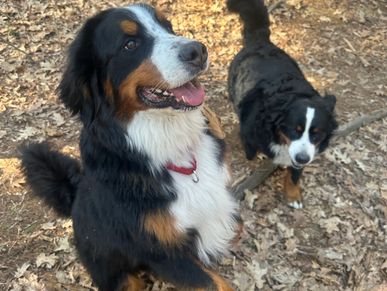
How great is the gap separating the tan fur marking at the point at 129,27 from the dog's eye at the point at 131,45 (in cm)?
4

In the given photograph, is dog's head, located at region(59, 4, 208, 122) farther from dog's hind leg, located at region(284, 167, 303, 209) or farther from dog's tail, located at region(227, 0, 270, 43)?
dog's tail, located at region(227, 0, 270, 43)

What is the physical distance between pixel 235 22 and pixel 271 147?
2713 millimetres

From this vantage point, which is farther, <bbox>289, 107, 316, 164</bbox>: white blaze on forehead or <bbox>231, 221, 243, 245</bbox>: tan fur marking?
<bbox>289, 107, 316, 164</bbox>: white blaze on forehead

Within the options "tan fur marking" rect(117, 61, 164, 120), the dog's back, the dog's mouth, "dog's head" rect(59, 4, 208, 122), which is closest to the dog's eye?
"dog's head" rect(59, 4, 208, 122)

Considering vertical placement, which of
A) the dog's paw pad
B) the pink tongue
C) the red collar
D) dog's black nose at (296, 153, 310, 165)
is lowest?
the dog's paw pad

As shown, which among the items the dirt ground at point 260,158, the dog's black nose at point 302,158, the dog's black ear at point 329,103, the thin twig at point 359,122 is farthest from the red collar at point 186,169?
the thin twig at point 359,122

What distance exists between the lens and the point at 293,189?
4277 mm

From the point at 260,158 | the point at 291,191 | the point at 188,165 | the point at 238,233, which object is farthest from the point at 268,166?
the point at 188,165

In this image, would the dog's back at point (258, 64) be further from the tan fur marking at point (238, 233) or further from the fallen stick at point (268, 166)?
the tan fur marking at point (238, 233)

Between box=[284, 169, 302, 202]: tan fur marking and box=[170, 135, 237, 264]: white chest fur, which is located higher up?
box=[170, 135, 237, 264]: white chest fur

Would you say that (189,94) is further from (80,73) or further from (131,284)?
(131,284)

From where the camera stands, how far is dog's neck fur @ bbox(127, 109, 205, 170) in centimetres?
262

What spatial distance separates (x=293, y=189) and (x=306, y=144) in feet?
1.55

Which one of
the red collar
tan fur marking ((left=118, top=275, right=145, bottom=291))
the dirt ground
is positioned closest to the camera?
the red collar
